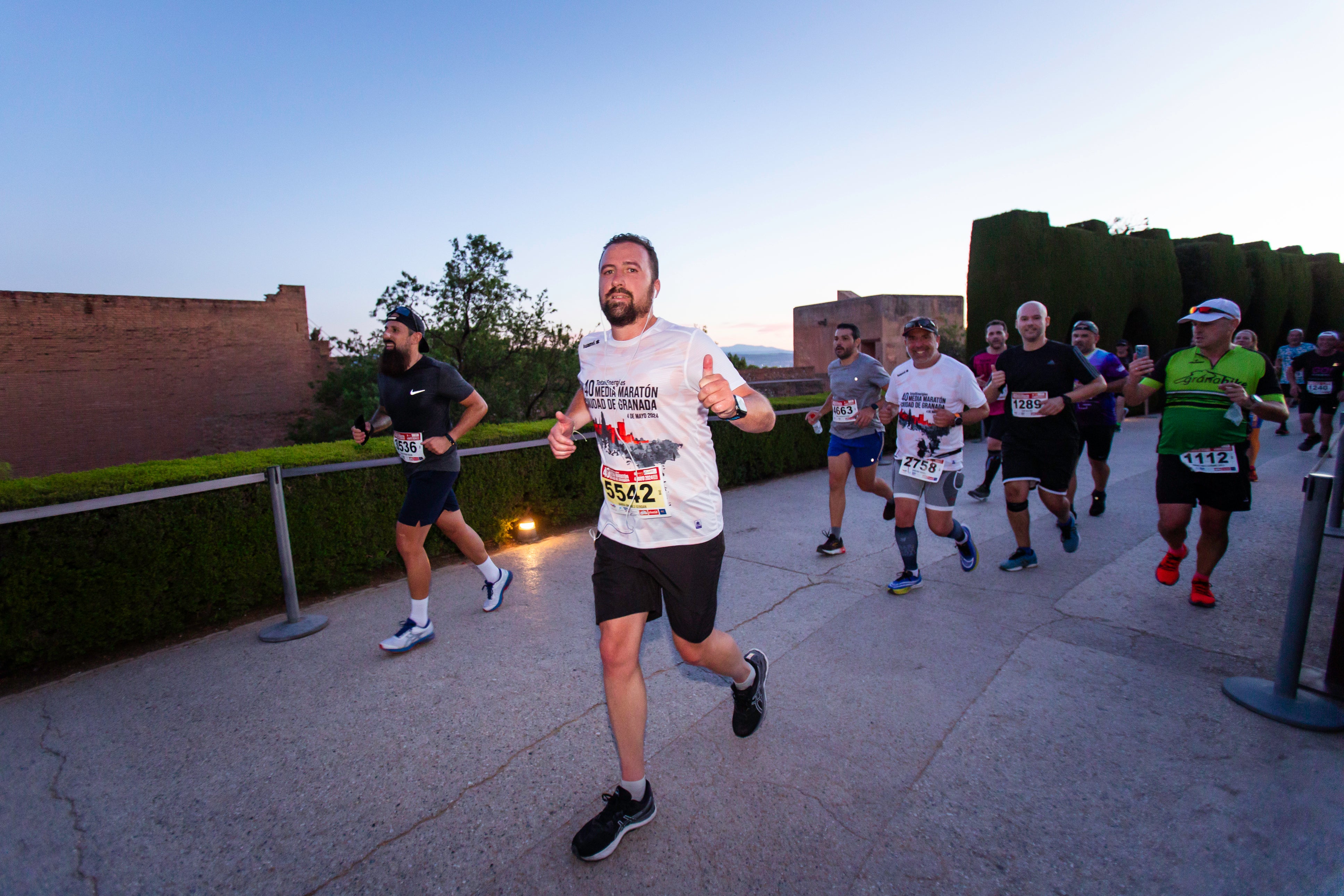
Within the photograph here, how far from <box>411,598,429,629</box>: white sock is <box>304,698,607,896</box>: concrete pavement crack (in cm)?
139

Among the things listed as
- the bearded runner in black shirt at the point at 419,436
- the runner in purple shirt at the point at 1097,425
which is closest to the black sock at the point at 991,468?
the runner in purple shirt at the point at 1097,425

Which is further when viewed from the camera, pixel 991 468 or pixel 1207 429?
pixel 991 468

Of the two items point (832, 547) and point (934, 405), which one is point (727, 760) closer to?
point (934, 405)

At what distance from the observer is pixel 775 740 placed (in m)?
2.82

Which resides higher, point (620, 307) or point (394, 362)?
point (620, 307)

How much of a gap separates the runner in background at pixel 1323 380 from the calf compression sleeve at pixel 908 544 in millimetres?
8941

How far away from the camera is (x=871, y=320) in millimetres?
37312

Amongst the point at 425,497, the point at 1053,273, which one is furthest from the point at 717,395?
the point at 1053,273

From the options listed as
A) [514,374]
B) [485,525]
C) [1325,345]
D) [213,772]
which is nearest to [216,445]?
[514,374]

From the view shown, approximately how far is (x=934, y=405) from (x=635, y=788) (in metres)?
3.39

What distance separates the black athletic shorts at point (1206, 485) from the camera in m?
3.87

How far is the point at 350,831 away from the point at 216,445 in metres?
30.5

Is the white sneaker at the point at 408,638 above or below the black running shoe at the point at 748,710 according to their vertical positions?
below

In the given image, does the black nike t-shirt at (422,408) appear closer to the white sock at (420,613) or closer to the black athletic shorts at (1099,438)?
the white sock at (420,613)
